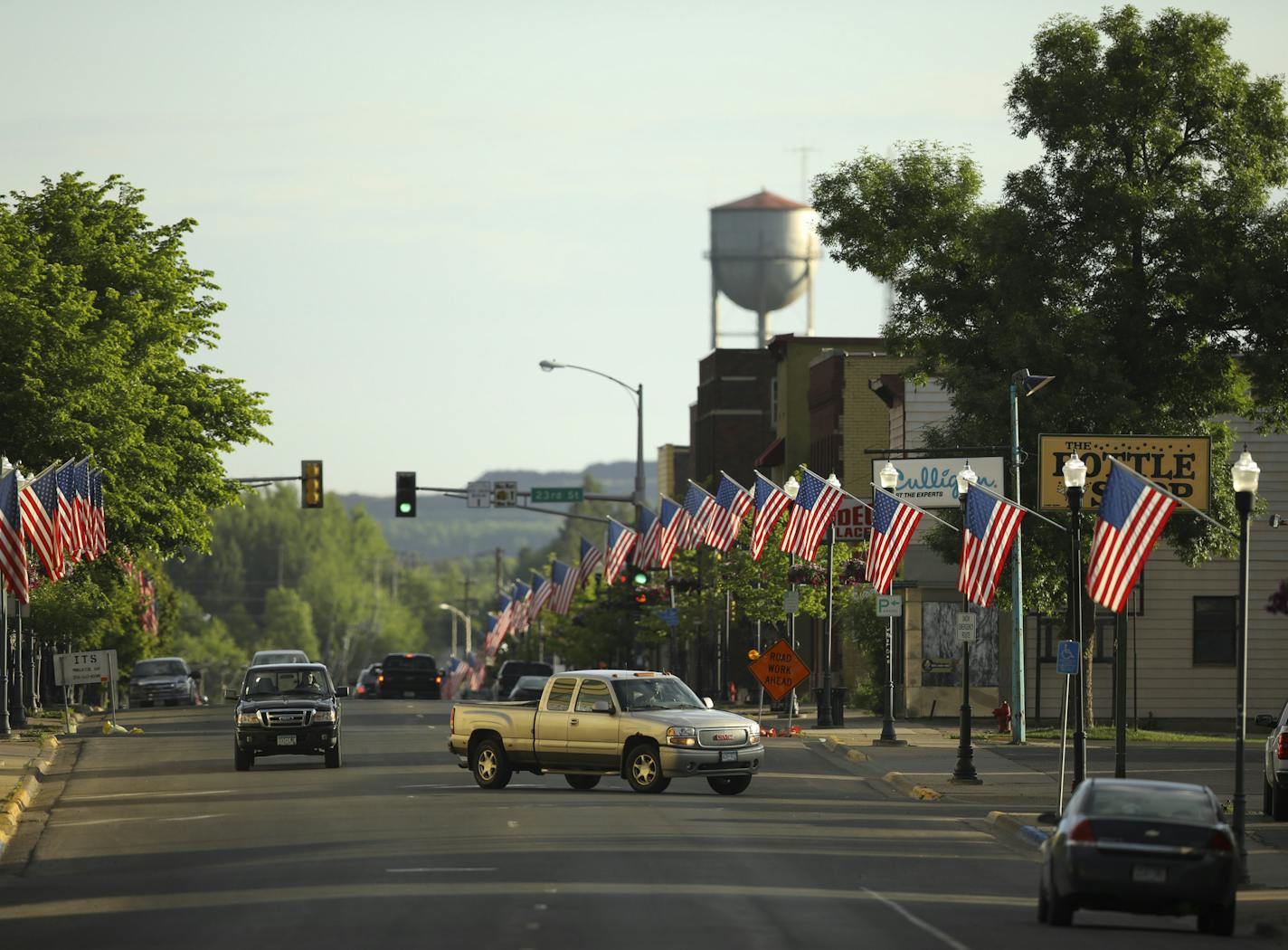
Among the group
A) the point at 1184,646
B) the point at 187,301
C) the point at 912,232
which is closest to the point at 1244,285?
the point at 912,232

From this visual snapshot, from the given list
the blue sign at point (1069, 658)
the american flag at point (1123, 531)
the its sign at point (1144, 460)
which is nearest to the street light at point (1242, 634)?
the american flag at point (1123, 531)

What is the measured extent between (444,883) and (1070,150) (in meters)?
33.6

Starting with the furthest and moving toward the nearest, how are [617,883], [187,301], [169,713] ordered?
[169,713] → [187,301] → [617,883]

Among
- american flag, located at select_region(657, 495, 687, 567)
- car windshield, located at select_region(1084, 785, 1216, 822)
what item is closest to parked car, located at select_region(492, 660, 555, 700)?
american flag, located at select_region(657, 495, 687, 567)

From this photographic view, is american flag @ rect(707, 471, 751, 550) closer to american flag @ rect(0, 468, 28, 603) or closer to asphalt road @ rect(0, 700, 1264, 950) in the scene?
asphalt road @ rect(0, 700, 1264, 950)

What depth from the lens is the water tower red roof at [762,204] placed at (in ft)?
534

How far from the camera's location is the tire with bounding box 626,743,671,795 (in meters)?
31.7

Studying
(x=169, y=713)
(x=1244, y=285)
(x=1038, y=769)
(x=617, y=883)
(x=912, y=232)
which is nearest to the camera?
(x=617, y=883)

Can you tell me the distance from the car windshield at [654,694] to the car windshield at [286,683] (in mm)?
7552

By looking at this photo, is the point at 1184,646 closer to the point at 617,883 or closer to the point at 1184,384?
the point at 1184,384

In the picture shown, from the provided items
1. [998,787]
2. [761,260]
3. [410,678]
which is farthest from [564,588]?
[761,260]

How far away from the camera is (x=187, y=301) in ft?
187

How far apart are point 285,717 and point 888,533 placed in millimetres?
12688

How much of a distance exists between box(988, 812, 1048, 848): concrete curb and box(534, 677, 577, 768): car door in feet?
21.1
